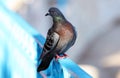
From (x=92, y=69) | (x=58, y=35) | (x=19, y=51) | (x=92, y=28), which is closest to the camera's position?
(x=58, y=35)

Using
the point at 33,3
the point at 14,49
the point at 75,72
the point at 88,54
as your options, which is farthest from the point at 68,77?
the point at 88,54

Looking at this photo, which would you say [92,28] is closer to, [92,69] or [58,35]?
[92,69]

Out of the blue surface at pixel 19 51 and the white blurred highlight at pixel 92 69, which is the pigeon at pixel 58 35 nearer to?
the blue surface at pixel 19 51

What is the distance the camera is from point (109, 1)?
237cm

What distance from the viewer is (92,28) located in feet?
7.72

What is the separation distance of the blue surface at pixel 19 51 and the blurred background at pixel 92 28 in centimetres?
115

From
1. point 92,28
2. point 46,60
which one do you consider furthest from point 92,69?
point 46,60

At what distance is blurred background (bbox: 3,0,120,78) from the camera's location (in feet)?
6.82

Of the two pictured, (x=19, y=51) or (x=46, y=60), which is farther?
(x=19, y=51)

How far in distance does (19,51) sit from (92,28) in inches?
62.1

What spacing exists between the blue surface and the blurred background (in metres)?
1.15

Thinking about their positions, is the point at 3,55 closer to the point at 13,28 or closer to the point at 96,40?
the point at 13,28

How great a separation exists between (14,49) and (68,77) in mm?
216

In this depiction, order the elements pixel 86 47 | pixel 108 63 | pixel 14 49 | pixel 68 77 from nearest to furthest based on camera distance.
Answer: pixel 68 77 → pixel 14 49 → pixel 108 63 → pixel 86 47
